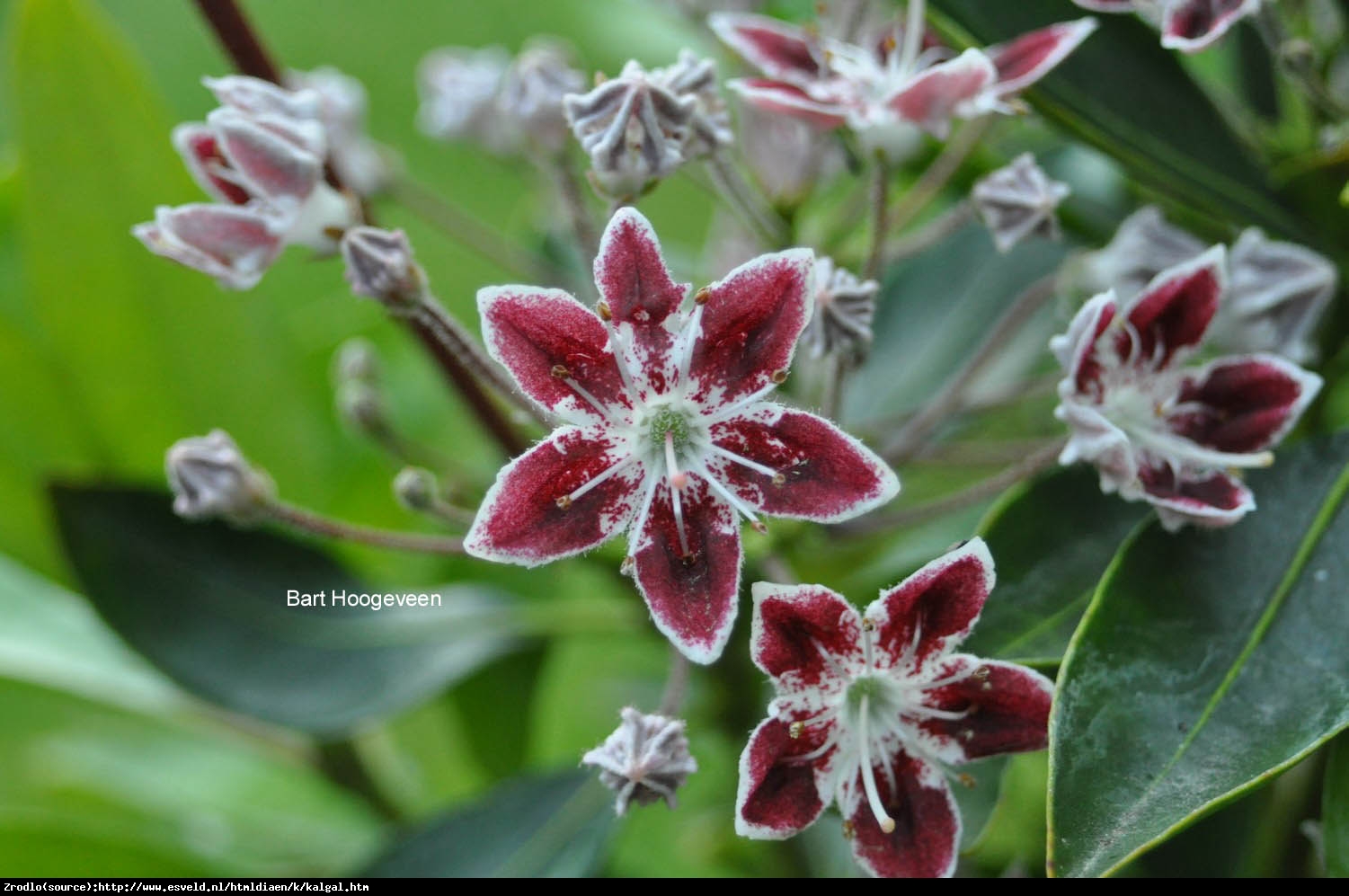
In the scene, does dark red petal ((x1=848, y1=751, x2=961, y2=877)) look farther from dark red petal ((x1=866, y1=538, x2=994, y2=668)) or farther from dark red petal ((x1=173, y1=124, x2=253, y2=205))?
dark red petal ((x1=173, y1=124, x2=253, y2=205))

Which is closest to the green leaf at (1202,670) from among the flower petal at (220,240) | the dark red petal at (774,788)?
the dark red petal at (774,788)

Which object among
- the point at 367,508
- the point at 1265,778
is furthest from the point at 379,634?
the point at 1265,778

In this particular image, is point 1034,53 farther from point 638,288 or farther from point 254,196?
point 254,196

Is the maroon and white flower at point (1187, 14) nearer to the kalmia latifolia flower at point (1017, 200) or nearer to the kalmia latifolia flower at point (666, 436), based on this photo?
the kalmia latifolia flower at point (1017, 200)

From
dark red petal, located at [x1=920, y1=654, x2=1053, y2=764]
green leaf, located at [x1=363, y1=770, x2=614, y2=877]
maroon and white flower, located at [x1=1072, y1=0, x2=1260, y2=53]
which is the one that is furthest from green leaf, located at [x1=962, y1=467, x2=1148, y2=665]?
green leaf, located at [x1=363, y1=770, x2=614, y2=877]

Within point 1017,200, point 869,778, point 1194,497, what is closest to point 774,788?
point 869,778
